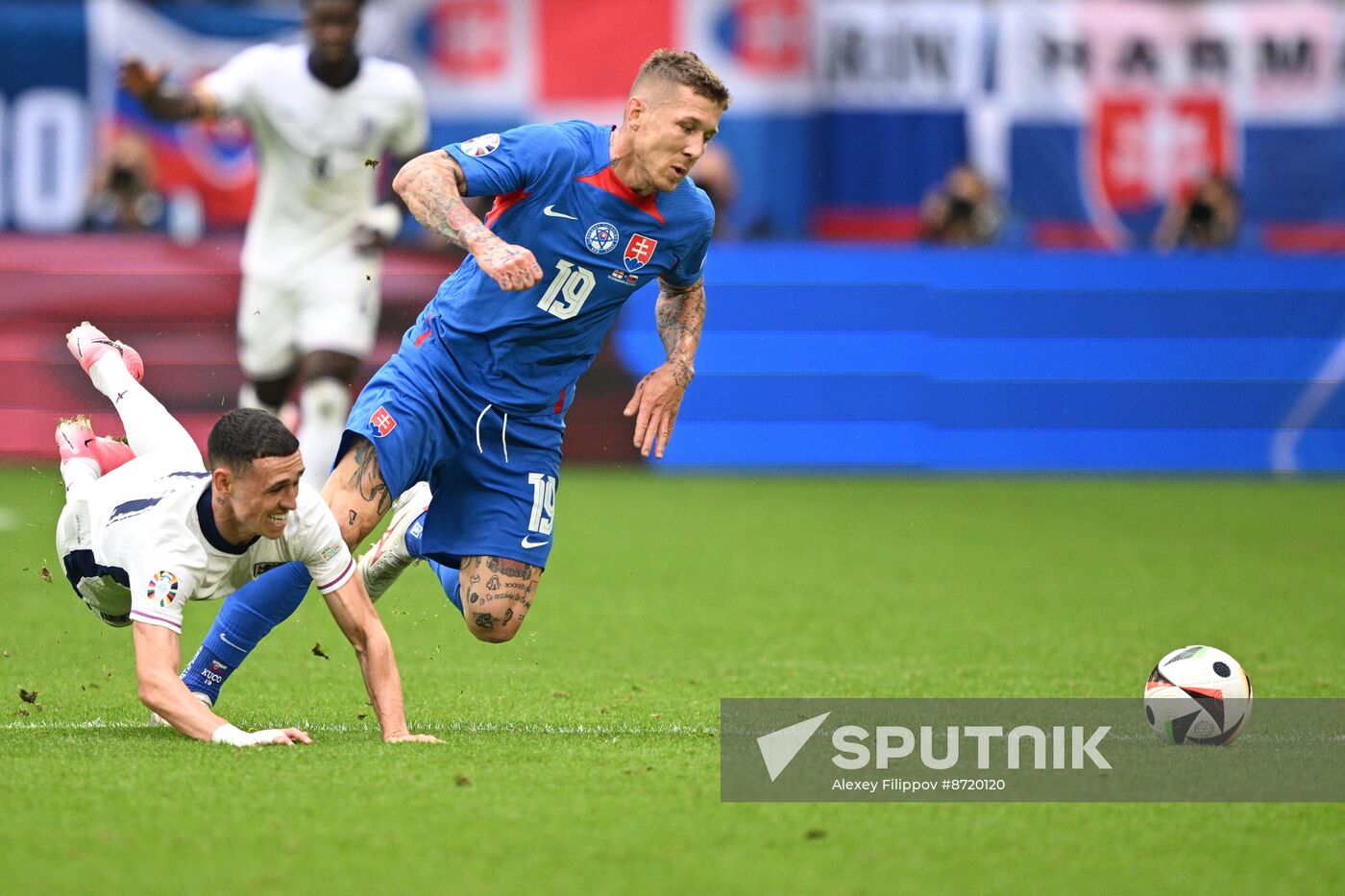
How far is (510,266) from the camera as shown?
4.92 metres

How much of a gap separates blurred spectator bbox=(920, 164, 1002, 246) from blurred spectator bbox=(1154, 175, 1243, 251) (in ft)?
5.19

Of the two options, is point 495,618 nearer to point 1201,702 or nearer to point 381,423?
point 381,423

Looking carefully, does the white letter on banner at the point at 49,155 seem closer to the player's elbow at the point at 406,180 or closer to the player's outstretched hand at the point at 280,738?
the player's elbow at the point at 406,180

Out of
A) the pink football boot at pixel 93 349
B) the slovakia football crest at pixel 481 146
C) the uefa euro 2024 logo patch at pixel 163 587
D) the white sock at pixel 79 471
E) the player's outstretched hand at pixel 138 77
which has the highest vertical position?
the slovakia football crest at pixel 481 146

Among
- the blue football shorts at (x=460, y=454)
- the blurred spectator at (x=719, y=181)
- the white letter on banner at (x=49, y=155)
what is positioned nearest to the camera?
the blue football shorts at (x=460, y=454)

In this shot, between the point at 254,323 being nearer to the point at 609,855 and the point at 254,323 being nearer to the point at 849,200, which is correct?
the point at 609,855

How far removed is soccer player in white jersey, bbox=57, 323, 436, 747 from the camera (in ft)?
16.2

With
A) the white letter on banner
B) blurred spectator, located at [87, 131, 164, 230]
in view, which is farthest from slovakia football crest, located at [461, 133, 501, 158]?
the white letter on banner

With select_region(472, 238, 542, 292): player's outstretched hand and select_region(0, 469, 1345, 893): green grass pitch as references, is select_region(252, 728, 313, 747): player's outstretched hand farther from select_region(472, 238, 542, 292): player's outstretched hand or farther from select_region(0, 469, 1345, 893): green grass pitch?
select_region(472, 238, 542, 292): player's outstretched hand

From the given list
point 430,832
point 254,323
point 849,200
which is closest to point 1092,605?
point 254,323

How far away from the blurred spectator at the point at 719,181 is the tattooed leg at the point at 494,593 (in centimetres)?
867

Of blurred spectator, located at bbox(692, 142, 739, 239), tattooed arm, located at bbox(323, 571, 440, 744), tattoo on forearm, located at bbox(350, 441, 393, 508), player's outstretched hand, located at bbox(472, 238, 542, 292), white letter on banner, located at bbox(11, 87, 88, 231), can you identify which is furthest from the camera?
white letter on banner, located at bbox(11, 87, 88, 231)

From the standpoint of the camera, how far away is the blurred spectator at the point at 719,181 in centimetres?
1501

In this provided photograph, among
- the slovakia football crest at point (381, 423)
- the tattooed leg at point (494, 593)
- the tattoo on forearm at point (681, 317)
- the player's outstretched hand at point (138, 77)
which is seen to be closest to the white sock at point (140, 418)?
the slovakia football crest at point (381, 423)
